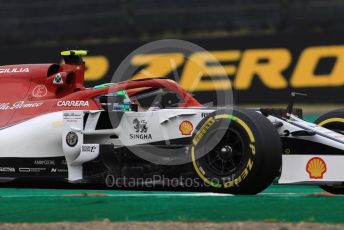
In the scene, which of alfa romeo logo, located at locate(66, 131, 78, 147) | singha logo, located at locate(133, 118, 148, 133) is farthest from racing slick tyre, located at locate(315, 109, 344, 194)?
alfa romeo logo, located at locate(66, 131, 78, 147)

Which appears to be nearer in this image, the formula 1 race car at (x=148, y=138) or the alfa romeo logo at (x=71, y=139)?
the formula 1 race car at (x=148, y=138)

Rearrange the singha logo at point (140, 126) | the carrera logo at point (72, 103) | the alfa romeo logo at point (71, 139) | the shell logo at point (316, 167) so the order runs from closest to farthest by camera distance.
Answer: the shell logo at point (316, 167), the singha logo at point (140, 126), the alfa romeo logo at point (71, 139), the carrera logo at point (72, 103)

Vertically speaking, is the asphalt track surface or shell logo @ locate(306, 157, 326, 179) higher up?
shell logo @ locate(306, 157, 326, 179)

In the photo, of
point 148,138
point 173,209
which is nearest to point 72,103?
point 148,138

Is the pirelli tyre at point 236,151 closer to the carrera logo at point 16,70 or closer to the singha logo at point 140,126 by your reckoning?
the singha logo at point 140,126

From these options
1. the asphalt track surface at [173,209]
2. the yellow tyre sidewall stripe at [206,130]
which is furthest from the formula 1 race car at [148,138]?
the asphalt track surface at [173,209]

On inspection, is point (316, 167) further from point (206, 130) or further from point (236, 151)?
point (206, 130)

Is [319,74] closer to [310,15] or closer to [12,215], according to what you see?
[310,15]

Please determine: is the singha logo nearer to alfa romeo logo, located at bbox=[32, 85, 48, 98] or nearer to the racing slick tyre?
alfa romeo logo, located at bbox=[32, 85, 48, 98]

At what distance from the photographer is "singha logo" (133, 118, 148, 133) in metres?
7.54

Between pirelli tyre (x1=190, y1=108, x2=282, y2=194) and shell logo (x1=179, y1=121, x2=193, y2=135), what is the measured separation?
19cm

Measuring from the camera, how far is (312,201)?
7051 mm

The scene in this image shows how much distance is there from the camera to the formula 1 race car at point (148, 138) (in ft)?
22.8

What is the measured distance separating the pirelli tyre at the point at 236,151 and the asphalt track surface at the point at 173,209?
20 cm
